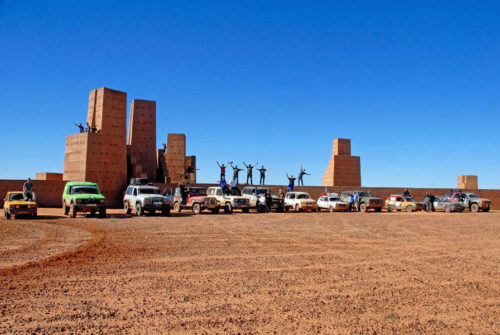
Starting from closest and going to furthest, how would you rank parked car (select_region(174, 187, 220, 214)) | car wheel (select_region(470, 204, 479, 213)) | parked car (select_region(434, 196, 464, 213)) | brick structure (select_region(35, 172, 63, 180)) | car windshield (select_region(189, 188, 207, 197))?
parked car (select_region(174, 187, 220, 214)), car windshield (select_region(189, 188, 207, 197)), parked car (select_region(434, 196, 464, 213)), car wheel (select_region(470, 204, 479, 213)), brick structure (select_region(35, 172, 63, 180))

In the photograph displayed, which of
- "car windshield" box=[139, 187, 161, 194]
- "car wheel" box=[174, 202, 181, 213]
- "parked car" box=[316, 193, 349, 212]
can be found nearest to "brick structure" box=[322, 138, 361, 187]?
"parked car" box=[316, 193, 349, 212]

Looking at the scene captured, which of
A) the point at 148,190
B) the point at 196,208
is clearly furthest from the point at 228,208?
the point at 148,190

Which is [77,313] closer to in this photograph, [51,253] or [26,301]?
[26,301]

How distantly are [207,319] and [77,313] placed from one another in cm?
166

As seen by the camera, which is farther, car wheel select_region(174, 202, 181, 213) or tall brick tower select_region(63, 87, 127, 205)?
tall brick tower select_region(63, 87, 127, 205)

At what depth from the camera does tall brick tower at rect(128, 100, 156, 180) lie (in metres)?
38.4

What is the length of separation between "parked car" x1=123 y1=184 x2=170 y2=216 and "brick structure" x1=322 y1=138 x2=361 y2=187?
81.4ft

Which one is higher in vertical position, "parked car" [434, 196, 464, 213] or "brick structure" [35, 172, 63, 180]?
"brick structure" [35, 172, 63, 180]

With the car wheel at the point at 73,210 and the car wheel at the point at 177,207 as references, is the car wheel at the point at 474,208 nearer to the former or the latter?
the car wheel at the point at 177,207

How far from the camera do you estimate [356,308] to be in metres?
5.84

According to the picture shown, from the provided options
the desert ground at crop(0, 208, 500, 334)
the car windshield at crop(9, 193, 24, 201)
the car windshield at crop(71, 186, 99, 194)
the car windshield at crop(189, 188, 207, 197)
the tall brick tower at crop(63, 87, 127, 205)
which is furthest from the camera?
the tall brick tower at crop(63, 87, 127, 205)

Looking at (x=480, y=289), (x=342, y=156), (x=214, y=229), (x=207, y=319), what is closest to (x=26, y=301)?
(x=207, y=319)

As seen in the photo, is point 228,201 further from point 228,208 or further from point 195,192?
point 195,192

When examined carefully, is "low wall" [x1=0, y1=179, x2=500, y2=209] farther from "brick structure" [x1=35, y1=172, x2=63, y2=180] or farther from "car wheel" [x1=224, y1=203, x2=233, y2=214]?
"car wheel" [x1=224, y1=203, x2=233, y2=214]
